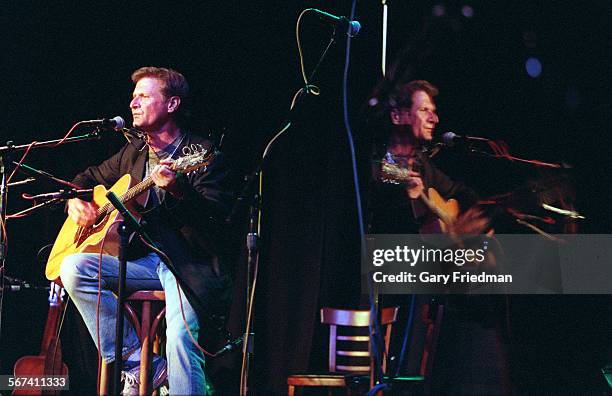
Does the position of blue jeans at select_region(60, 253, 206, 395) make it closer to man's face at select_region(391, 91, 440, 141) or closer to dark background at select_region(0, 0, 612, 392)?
dark background at select_region(0, 0, 612, 392)

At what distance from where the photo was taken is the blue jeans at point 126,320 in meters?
3.18

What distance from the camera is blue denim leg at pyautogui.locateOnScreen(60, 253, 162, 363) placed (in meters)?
3.38

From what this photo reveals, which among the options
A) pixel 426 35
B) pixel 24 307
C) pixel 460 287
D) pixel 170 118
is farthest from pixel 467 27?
pixel 24 307

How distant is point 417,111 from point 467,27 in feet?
1.81

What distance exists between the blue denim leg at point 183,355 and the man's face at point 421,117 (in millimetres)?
1695

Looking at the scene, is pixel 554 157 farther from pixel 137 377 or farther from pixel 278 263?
pixel 137 377

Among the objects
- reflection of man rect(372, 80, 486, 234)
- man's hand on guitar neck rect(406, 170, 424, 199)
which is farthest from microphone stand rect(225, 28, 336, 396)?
man's hand on guitar neck rect(406, 170, 424, 199)

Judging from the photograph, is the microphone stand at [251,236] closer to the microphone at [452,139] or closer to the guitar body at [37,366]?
the microphone at [452,139]

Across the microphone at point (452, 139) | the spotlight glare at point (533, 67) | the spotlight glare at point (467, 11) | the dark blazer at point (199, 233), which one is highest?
the spotlight glare at point (467, 11)

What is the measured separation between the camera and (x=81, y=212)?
11.9 feet

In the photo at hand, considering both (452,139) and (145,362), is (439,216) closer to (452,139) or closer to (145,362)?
(452,139)

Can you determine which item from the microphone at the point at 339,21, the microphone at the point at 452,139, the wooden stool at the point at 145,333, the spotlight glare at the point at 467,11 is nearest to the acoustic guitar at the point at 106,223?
the wooden stool at the point at 145,333

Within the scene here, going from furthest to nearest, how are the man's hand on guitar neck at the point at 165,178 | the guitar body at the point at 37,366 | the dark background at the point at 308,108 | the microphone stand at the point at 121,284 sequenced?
the guitar body at the point at 37,366, the dark background at the point at 308,108, the man's hand on guitar neck at the point at 165,178, the microphone stand at the point at 121,284

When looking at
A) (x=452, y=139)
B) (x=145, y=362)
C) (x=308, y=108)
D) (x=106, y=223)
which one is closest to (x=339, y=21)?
(x=452, y=139)
